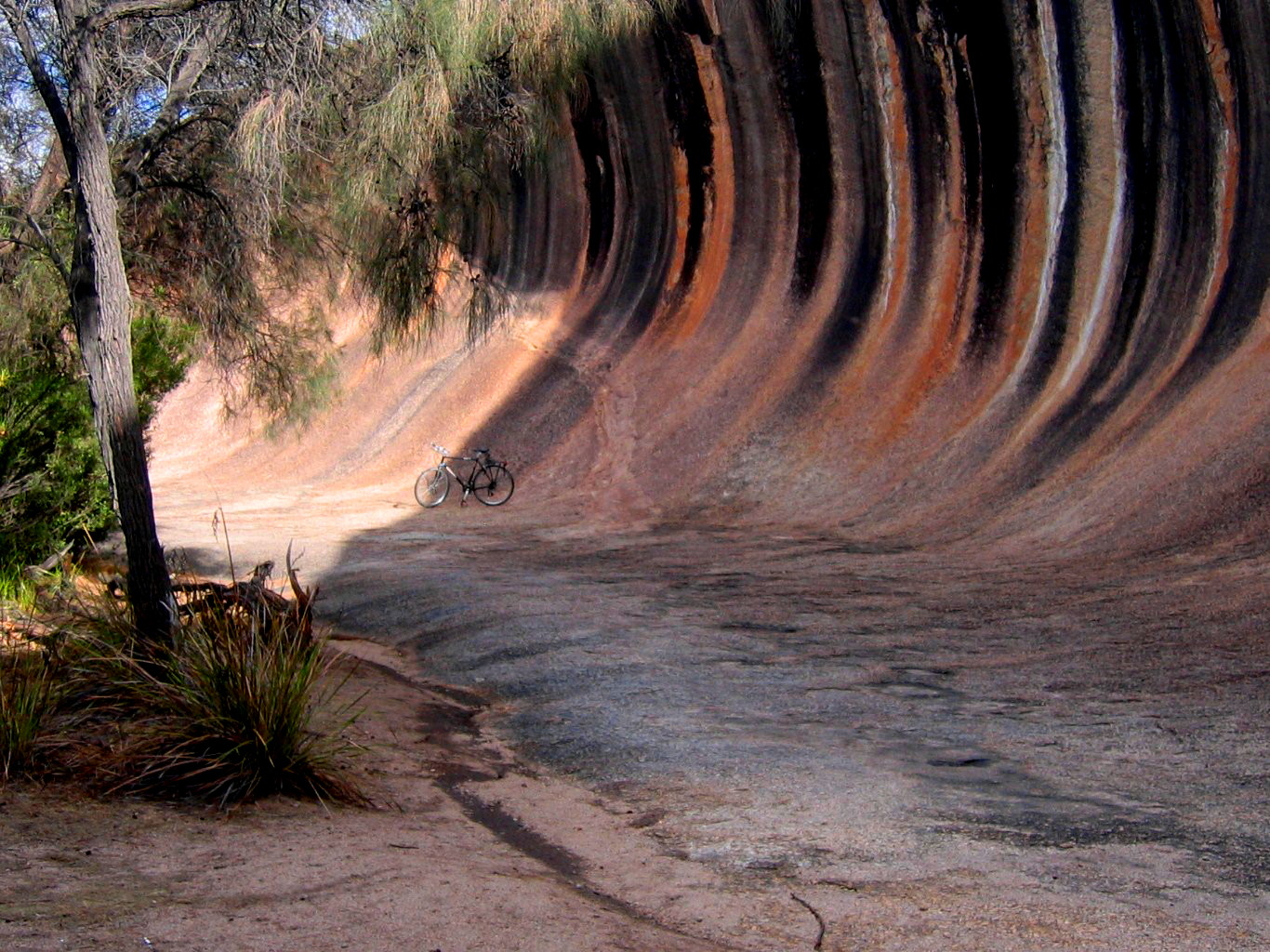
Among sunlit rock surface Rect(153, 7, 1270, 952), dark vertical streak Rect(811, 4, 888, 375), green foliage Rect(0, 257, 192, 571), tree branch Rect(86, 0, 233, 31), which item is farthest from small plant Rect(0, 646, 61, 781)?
dark vertical streak Rect(811, 4, 888, 375)

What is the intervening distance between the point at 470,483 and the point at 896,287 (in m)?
6.01

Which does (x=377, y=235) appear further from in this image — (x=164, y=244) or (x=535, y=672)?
(x=535, y=672)

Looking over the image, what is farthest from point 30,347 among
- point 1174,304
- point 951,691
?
point 1174,304

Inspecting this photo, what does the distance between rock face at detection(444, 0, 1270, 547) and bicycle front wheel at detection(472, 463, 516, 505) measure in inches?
24.6

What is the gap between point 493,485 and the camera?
693 inches

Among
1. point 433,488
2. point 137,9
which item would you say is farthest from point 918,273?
point 137,9

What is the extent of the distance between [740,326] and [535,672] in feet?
39.4

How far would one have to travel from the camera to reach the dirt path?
413 centimetres

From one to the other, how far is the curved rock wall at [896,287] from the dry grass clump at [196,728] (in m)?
6.88

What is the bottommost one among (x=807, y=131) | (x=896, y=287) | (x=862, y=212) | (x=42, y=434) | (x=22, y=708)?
(x=22, y=708)

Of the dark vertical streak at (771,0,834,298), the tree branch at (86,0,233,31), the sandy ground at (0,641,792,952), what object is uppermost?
the dark vertical streak at (771,0,834,298)

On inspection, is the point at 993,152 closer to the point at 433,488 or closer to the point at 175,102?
the point at 433,488

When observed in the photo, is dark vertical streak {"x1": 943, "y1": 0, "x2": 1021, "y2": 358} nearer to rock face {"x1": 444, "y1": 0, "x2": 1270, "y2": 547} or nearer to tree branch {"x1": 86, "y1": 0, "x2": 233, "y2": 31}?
rock face {"x1": 444, "y1": 0, "x2": 1270, "y2": 547}

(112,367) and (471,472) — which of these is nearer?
(112,367)
